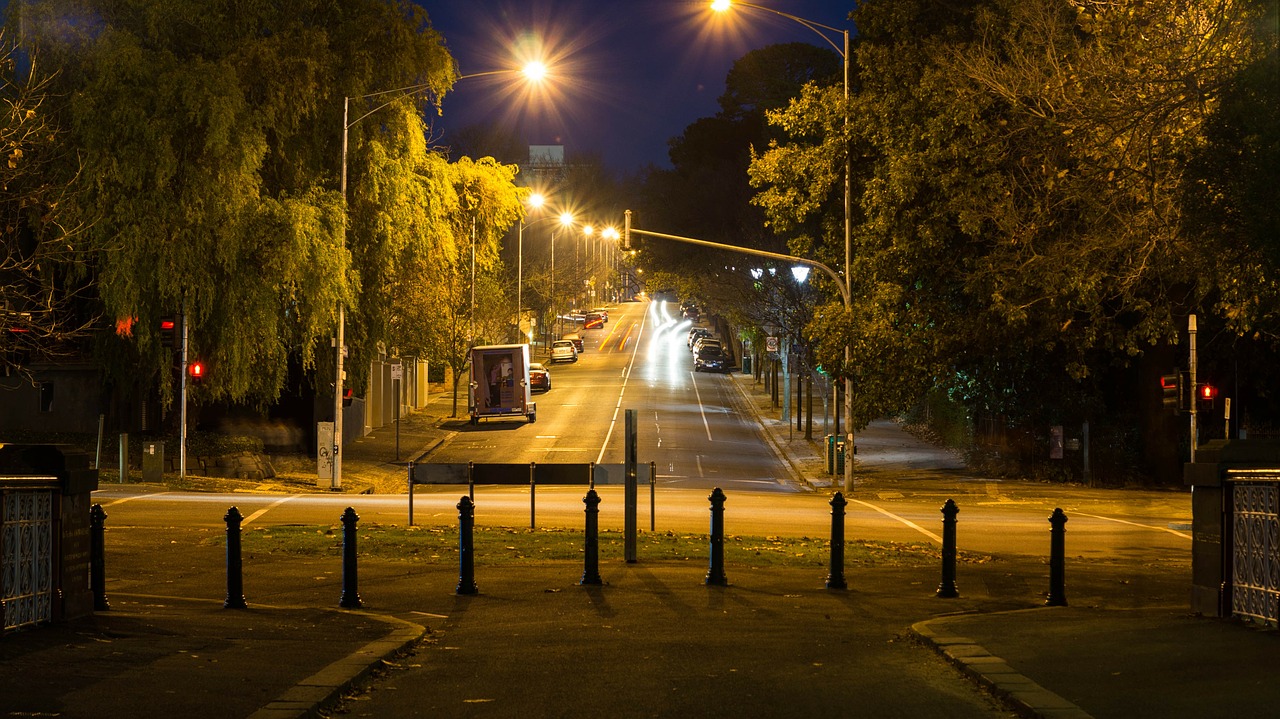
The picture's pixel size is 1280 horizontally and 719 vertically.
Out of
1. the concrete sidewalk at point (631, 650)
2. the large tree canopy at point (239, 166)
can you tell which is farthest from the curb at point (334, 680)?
the large tree canopy at point (239, 166)

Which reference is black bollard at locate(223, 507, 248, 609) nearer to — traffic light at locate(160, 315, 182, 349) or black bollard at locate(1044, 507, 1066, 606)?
black bollard at locate(1044, 507, 1066, 606)

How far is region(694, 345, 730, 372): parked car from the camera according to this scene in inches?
3337

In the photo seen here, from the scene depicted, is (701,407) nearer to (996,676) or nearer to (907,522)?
(907,522)

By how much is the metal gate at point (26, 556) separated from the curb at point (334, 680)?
219cm

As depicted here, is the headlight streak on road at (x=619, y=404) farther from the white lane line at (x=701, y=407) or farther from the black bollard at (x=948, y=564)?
the black bollard at (x=948, y=564)

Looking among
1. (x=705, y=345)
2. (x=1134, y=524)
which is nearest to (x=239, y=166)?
(x=1134, y=524)

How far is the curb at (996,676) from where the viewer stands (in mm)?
7348

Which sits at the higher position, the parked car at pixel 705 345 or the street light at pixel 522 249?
the street light at pixel 522 249

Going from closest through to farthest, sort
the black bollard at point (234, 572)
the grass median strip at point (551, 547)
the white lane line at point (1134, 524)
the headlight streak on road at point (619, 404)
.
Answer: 1. the black bollard at point (234, 572)
2. the grass median strip at point (551, 547)
3. the white lane line at point (1134, 524)
4. the headlight streak on road at point (619, 404)

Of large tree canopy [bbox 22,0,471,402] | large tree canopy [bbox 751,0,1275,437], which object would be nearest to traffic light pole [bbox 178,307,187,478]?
large tree canopy [bbox 22,0,471,402]

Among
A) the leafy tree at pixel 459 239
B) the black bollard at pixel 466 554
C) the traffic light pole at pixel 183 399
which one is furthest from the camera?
the leafy tree at pixel 459 239

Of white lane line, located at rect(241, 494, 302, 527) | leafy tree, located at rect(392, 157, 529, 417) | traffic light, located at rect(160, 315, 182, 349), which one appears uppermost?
leafy tree, located at rect(392, 157, 529, 417)

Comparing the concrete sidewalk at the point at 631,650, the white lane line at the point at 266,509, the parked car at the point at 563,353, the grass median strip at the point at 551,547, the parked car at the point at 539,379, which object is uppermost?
the parked car at the point at 563,353

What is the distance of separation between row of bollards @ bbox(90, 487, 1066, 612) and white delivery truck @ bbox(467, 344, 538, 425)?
39.5 metres
